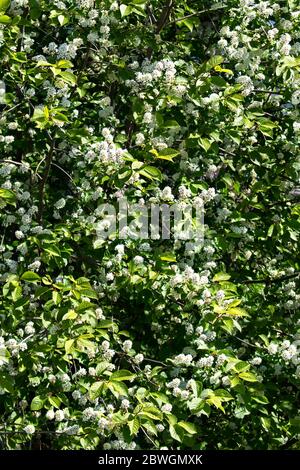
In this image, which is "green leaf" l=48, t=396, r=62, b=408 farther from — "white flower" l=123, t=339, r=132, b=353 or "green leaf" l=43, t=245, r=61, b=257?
"green leaf" l=43, t=245, r=61, b=257

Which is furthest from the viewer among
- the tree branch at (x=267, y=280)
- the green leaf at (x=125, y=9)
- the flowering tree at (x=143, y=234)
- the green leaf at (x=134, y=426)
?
the tree branch at (x=267, y=280)

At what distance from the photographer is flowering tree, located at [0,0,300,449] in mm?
3008

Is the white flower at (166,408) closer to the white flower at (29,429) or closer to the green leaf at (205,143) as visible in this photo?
the white flower at (29,429)

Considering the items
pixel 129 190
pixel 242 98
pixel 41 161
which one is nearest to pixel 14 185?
pixel 41 161

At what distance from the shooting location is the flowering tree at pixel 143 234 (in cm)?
301

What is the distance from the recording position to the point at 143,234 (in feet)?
10.9

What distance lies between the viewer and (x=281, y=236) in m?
3.79

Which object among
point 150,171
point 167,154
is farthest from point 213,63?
point 150,171

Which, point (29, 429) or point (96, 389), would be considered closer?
point (96, 389)

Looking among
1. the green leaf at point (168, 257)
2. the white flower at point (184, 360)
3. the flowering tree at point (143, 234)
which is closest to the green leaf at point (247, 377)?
the flowering tree at point (143, 234)

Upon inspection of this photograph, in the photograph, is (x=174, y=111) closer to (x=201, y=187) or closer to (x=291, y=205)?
(x=201, y=187)

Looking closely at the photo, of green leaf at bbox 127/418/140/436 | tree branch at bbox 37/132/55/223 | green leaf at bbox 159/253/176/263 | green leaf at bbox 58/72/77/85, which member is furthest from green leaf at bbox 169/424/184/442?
green leaf at bbox 58/72/77/85

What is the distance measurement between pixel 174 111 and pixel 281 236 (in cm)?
78

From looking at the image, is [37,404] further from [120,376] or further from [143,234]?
[143,234]
